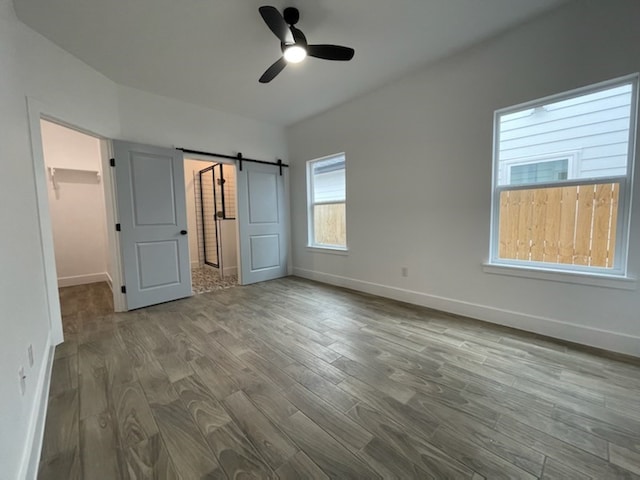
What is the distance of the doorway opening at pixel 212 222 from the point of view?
5.27 meters

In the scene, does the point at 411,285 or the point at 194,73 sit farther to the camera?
the point at 411,285

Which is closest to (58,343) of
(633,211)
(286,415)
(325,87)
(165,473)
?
(165,473)

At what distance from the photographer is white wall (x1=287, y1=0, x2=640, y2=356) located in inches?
82.6

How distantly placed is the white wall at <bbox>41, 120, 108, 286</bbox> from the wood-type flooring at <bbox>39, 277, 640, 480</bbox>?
8.66 ft

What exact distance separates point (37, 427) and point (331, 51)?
3.16 meters

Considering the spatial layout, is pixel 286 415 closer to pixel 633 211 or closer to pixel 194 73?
pixel 633 211

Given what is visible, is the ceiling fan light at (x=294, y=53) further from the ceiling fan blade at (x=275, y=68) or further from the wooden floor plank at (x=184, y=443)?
the wooden floor plank at (x=184, y=443)

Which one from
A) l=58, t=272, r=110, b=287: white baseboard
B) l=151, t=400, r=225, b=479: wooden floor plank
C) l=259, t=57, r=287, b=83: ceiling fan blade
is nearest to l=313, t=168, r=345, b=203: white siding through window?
l=259, t=57, r=287, b=83: ceiling fan blade

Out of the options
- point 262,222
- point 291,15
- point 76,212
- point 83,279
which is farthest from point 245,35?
point 83,279

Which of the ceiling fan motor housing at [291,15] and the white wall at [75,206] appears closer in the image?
the ceiling fan motor housing at [291,15]

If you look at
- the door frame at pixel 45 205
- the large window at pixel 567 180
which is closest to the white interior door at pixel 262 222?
the door frame at pixel 45 205

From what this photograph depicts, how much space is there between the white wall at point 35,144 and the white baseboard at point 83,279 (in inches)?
107

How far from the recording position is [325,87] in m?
3.42

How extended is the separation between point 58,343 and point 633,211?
16.4ft
